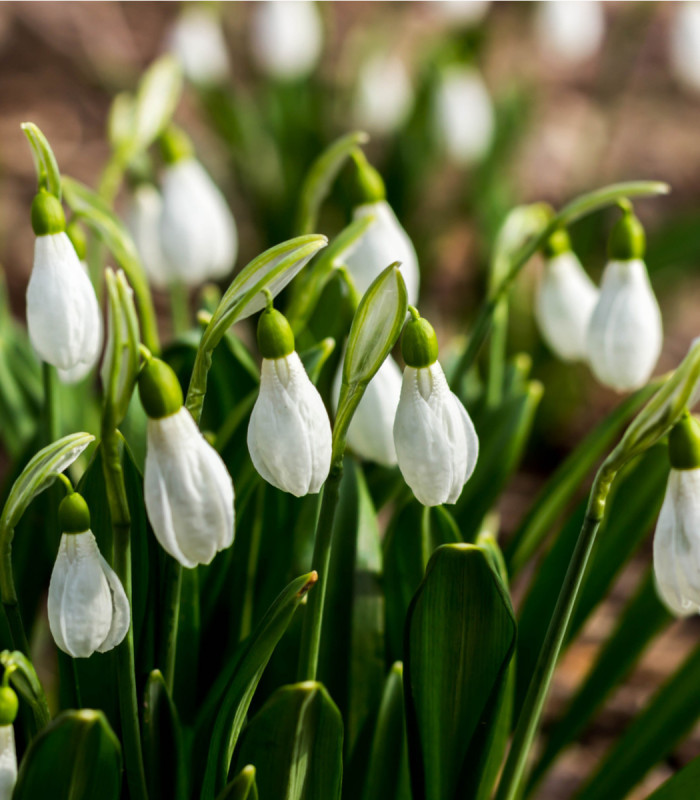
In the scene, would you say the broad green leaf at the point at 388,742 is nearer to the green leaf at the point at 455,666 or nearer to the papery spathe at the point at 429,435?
the green leaf at the point at 455,666

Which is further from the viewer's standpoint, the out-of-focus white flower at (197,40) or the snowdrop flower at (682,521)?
the out-of-focus white flower at (197,40)

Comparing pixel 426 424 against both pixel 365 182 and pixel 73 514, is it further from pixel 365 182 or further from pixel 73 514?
pixel 365 182

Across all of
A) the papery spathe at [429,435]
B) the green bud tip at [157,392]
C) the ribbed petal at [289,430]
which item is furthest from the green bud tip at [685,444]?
the green bud tip at [157,392]

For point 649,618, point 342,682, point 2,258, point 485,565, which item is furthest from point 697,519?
point 2,258

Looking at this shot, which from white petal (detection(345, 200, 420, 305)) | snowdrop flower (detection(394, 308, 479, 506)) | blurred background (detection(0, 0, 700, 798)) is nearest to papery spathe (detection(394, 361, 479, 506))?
snowdrop flower (detection(394, 308, 479, 506))

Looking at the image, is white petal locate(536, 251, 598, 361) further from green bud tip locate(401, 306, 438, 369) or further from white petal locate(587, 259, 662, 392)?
green bud tip locate(401, 306, 438, 369)
